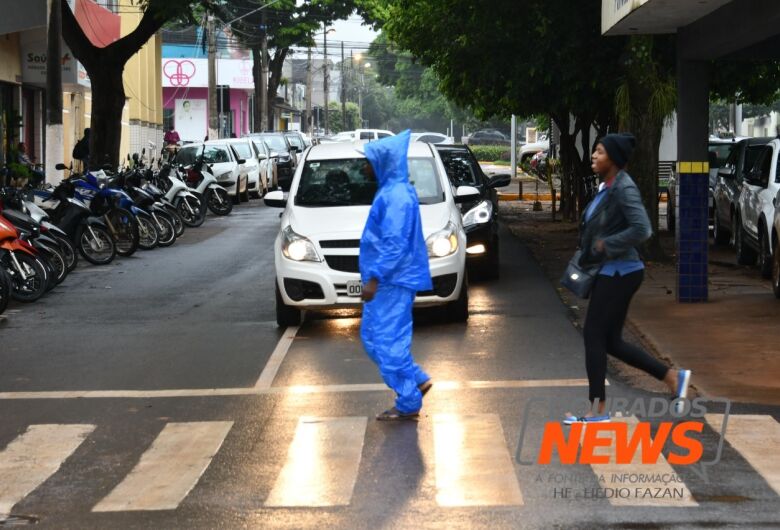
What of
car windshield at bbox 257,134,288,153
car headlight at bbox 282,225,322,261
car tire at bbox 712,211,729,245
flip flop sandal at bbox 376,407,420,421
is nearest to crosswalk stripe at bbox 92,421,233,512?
flip flop sandal at bbox 376,407,420,421

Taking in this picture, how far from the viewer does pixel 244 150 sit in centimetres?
3666

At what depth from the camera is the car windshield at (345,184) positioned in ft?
45.7

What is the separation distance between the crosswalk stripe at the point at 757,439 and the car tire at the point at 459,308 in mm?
4602

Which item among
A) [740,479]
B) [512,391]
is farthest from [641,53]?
[740,479]

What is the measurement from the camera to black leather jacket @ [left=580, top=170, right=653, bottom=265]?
26.8ft

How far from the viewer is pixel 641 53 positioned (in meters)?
18.7

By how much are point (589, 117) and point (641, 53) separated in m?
8.83

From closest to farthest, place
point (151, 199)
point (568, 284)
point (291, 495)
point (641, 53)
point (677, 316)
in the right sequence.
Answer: point (291, 495) < point (568, 284) < point (677, 316) < point (641, 53) < point (151, 199)

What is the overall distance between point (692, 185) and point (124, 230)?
9.90m

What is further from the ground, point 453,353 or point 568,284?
point 568,284

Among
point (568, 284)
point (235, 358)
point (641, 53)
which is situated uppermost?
point (641, 53)

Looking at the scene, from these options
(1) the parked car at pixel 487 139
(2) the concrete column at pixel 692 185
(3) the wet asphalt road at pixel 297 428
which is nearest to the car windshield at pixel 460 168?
(3) the wet asphalt road at pixel 297 428

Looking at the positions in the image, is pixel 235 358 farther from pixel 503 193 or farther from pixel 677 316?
pixel 503 193

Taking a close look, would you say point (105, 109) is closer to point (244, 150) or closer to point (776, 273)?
point (244, 150)
